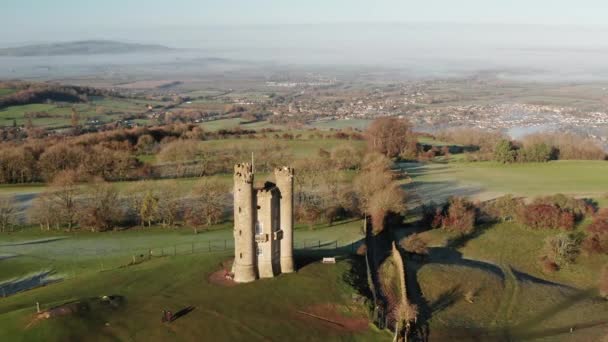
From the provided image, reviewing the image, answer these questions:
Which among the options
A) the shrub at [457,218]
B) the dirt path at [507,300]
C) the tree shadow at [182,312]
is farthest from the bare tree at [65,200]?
the dirt path at [507,300]

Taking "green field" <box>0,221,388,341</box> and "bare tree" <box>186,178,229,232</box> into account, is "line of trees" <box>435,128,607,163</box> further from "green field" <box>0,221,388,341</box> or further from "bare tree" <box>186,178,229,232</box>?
"bare tree" <box>186,178,229,232</box>

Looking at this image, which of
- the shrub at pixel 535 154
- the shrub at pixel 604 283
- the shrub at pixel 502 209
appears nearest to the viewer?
the shrub at pixel 604 283

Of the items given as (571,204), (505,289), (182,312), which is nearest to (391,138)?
(571,204)

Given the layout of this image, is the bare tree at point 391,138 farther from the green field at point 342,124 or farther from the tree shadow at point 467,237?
the tree shadow at point 467,237

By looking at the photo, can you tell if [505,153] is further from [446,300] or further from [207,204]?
[446,300]

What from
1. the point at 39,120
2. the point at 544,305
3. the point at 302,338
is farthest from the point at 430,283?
the point at 39,120

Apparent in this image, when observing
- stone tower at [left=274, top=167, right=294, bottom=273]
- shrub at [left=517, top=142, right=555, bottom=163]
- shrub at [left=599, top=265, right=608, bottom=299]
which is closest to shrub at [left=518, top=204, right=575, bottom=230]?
shrub at [left=599, top=265, right=608, bottom=299]
